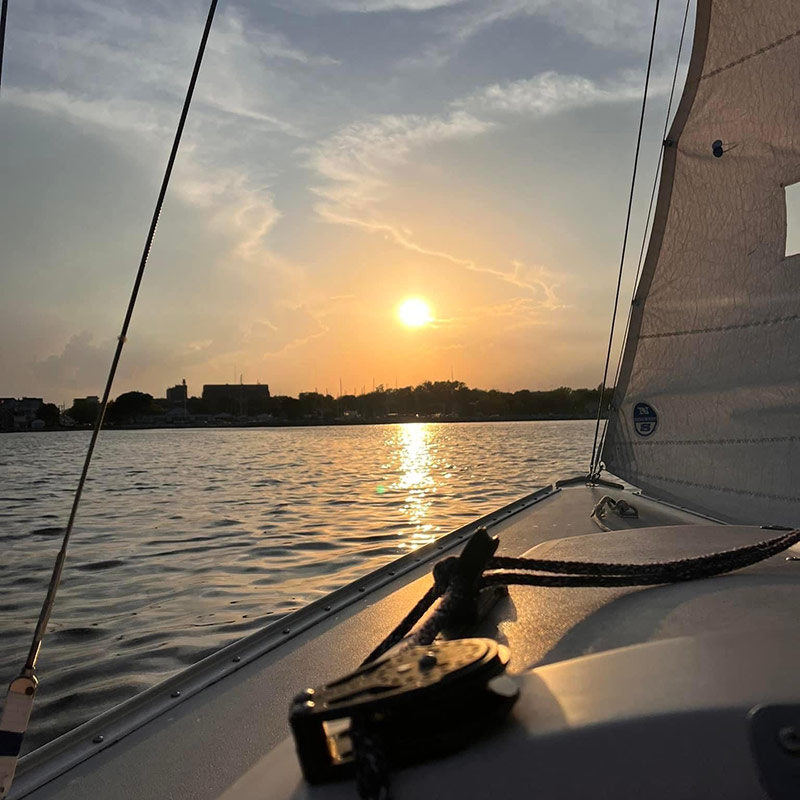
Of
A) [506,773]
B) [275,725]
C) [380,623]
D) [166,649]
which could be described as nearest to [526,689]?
[506,773]

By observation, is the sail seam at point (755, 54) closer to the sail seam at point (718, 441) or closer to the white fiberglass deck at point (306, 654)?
the sail seam at point (718, 441)

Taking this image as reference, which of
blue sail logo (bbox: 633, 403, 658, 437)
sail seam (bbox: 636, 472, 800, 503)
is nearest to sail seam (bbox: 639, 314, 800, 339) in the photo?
blue sail logo (bbox: 633, 403, 658, 437)

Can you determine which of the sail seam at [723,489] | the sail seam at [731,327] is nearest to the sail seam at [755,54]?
the sail seam at [731,327]

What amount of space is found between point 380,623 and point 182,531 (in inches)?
267

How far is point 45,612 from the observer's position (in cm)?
158

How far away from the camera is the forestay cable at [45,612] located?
140 centimetres

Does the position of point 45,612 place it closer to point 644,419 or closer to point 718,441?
point 718,441

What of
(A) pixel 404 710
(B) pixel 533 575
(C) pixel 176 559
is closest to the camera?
(A) pixel 404 710

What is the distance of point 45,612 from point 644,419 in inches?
130

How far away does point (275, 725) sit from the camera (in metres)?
1.75

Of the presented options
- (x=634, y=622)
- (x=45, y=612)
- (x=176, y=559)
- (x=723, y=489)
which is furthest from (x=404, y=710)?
(x=176, y=559)

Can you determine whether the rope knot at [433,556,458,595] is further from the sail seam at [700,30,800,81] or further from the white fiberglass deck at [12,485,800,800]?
the sail seam at [700,30,800,81]

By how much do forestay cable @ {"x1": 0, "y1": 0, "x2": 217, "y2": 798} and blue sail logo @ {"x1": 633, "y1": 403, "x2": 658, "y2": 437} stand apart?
2991mm

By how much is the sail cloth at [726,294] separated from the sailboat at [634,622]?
11 millimetres
